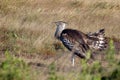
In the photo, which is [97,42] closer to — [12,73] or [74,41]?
[74,41]

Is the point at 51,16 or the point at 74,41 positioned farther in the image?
the point at 51,16

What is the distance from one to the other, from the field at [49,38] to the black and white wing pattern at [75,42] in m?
0.19

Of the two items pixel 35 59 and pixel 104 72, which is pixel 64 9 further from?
pixel 104 72

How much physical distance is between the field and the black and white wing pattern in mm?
186

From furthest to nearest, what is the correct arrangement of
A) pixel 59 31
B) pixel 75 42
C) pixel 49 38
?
pixel 49 38 → pixel 59 31 → pixel 75 42

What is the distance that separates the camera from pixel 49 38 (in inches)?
591

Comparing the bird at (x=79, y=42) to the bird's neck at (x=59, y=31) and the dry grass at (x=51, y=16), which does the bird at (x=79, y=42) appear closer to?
the bird's neck at (x=59, y=31)

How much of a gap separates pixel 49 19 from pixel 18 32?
206 centimetres

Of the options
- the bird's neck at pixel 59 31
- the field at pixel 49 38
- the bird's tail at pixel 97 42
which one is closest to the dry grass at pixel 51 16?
the field at pixel 49 38

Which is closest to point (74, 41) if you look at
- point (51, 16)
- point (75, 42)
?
point (75, 42)

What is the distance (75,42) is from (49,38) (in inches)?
109

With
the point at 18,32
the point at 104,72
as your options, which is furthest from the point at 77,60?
the point at 104,72

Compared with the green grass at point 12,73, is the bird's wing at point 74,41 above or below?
above

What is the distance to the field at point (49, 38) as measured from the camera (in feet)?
29.5
